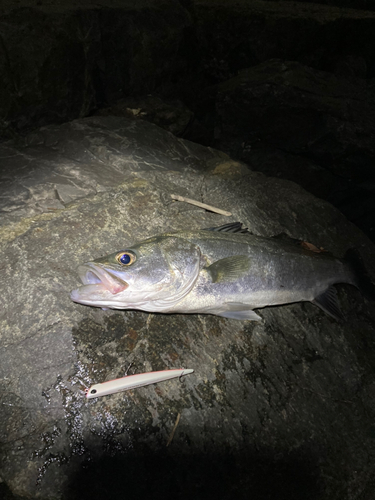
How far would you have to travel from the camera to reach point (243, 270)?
10.0ft

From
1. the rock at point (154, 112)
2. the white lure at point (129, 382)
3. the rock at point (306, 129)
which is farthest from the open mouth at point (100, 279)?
the rock at point (306, 129)

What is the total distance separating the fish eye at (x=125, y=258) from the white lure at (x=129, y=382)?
33.1 inches

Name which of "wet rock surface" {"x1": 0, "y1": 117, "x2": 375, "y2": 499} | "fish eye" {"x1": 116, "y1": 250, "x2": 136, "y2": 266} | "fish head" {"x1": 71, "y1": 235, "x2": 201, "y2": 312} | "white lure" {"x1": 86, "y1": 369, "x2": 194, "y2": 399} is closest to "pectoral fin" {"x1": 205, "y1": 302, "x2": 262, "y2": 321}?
"wet rock surface" {"x1": 0, "y1": 117, "x2": 375, "y2": 499}

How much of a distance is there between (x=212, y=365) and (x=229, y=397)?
0.27m

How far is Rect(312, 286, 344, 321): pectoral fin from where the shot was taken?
11.6 feet

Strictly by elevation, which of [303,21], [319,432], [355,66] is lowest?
[319,432]

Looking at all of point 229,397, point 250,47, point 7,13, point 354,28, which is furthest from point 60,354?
point 354,28

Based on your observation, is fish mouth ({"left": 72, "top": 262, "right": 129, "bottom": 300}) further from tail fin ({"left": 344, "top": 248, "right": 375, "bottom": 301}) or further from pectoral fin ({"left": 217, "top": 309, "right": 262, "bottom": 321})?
tail fin ({"left": 344, "top": 248, "right": 375, "bottom": 301})

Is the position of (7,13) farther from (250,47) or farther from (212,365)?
(212,365)

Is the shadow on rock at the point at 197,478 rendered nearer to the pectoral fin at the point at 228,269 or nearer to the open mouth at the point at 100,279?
the open mouth at the point at 100,279

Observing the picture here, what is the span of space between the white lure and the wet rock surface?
0.07 meters

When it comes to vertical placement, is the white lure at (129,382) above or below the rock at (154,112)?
below

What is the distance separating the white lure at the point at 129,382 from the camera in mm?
2445

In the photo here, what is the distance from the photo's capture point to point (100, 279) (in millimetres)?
2621
